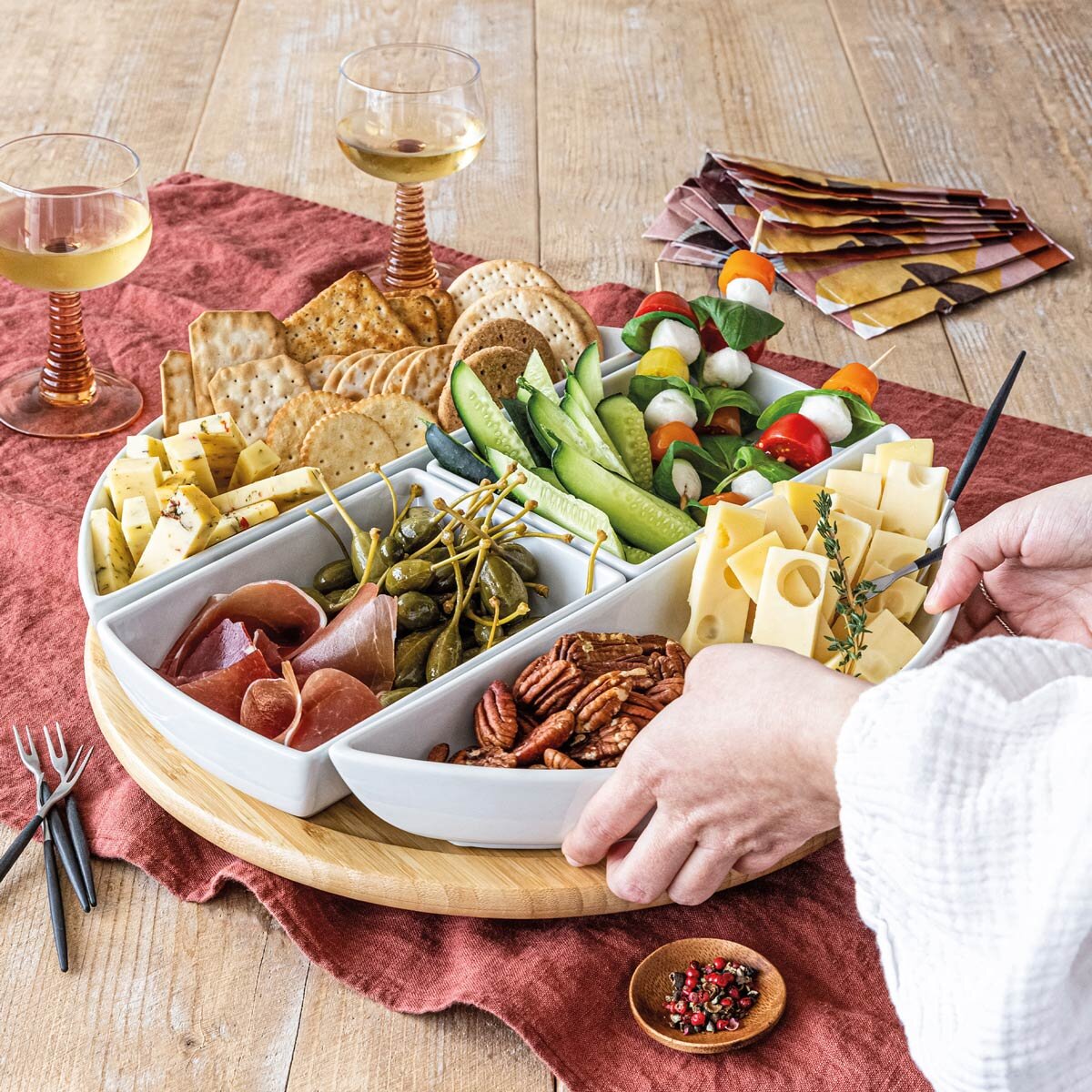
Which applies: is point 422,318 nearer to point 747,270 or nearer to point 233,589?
point 747,270

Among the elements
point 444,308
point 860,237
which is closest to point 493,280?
point 444,308

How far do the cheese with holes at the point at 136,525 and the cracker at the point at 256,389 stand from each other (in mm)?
264

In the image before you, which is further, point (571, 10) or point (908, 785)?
point (571, 10)

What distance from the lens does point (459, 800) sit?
112 centimetres

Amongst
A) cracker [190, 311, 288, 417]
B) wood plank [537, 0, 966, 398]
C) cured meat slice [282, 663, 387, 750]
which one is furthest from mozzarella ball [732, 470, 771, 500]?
wood plank [537, 0, 966, 398]

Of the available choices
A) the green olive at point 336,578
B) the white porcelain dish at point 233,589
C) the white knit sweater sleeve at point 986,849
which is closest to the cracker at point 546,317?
the white porcelain dish at point 233,589

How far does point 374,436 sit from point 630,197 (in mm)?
1327

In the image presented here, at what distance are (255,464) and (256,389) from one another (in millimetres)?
198

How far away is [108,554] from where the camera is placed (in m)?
1.38

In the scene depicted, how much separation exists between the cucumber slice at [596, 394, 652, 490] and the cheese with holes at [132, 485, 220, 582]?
52cm

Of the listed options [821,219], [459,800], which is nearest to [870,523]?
[459,800]

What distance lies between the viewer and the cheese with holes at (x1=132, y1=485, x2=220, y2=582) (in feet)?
4.52

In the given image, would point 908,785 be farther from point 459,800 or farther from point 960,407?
point 960,407

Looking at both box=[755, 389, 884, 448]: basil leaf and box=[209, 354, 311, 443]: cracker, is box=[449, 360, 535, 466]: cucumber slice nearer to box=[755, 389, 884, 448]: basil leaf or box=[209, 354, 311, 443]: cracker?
box=[209, 354, 311, 443]: cracker
